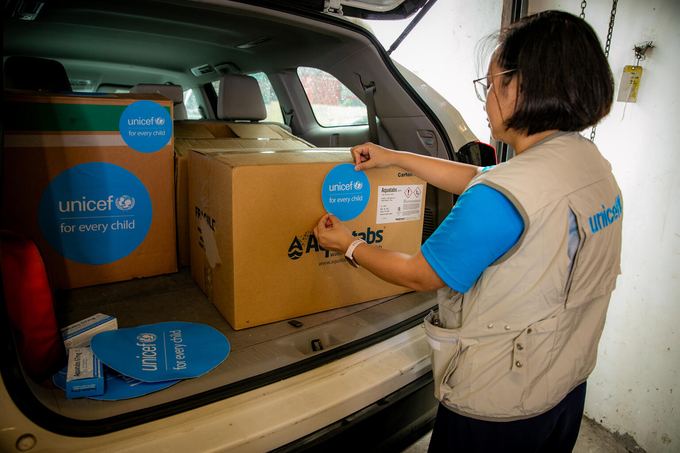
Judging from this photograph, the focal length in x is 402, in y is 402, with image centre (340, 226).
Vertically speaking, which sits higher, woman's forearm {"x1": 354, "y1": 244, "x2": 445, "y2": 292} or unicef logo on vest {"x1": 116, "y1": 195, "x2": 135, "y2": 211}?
unicef logo on vest {"x1": 116, "y1": 195, "x2": 135, "y2": 211}

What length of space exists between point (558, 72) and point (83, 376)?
3.89 feet

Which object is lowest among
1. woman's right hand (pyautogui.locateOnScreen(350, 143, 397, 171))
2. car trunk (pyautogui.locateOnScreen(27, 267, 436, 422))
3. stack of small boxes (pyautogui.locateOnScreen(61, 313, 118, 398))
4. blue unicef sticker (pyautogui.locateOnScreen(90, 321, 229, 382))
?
car trunk (pyautogui.locateOnScreen(27, 267, 436, 422))

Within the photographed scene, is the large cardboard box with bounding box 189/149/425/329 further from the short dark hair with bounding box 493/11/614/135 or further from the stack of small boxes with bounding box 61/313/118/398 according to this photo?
the short dark hair with bounding box 493/11/614/135

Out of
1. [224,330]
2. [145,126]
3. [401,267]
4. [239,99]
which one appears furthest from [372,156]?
[239,99]

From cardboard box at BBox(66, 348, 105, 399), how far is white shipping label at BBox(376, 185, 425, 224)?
871 millimetres

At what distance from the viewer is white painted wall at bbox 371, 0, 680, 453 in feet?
5.35

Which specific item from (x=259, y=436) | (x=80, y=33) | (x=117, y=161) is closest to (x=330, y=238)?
(x=259, y=436)

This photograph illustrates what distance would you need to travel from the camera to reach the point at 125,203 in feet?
4.65

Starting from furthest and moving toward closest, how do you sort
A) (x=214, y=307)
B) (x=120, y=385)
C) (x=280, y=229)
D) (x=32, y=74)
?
(x=32, y=74) < (x=214, y=307) < (x=280, y=229) < (x=120, y=385)

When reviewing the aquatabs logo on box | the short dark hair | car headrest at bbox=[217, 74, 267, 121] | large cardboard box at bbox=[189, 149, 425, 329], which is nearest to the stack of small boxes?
large cardboard box at bbox=[189, 149, 425, 329]

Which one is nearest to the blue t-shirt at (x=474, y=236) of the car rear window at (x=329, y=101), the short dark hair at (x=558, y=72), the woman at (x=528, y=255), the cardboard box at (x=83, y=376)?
the woman at (x=528, y=255)

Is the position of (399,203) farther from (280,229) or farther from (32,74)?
(32,74)

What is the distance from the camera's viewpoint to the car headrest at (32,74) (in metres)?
1.94

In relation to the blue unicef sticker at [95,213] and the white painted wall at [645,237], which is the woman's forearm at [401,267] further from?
the white painted wall at [645,237]
